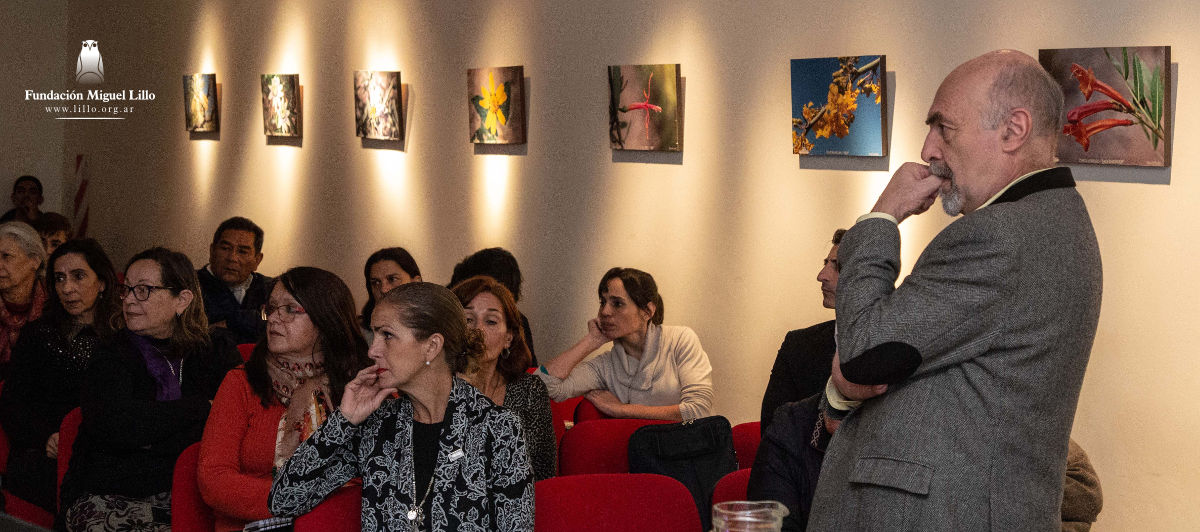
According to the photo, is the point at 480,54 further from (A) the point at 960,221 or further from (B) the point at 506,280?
(A) the point at 960,221

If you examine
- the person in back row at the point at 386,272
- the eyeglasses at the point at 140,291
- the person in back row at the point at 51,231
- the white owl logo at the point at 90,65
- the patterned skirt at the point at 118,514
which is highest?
the white owl logo at the point at 90,65

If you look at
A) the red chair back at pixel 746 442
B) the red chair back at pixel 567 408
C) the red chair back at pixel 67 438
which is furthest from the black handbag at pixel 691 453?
the red chair back at pixel 67 438

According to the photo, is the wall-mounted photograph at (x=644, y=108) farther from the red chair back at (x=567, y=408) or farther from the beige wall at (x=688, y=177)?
the red chair back at (x=567, y=408)

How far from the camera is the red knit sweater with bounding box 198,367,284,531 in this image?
345cm

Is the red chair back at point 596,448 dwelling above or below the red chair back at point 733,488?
below

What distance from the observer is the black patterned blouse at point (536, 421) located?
4316 mm

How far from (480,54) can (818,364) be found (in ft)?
12.6

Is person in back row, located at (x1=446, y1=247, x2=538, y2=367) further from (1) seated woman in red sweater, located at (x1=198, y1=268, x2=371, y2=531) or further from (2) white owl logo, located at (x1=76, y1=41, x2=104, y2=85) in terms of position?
(2) white owl logo, located at (x1=76, y1=41, x2=104, y2=85)

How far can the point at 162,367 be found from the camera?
4.31m

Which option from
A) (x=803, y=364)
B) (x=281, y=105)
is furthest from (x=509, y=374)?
(x=281, y=105)

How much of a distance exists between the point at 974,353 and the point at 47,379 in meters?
4.37

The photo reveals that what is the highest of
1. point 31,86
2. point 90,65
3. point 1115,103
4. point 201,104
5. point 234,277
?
point 90,65

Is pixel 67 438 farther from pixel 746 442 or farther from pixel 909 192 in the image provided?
pixel 909 192

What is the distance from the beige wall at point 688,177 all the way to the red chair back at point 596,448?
1.29 metres
